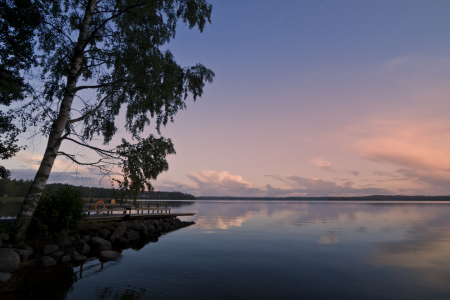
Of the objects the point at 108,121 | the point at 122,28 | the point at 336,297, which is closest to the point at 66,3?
the point at 122,28

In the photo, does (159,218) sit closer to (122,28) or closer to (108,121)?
(108,121)

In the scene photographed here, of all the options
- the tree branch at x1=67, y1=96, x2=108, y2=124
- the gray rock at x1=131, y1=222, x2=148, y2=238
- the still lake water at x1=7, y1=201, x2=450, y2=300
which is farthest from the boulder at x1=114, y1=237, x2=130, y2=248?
the tree branch at x1=67, y1=96, x2=108, y2=124

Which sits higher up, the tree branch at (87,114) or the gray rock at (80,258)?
the tree branch at (87,114)

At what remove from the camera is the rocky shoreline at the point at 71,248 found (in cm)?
1085

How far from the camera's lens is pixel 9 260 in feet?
34.9

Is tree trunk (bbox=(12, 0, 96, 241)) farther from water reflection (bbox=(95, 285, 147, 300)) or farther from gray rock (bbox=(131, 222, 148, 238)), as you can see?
Result: gray rock (bbox=(131, 222, 148, 238))

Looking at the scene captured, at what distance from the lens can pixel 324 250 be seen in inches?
751

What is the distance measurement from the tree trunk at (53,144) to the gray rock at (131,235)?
863 centimetres

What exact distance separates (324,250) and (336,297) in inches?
378

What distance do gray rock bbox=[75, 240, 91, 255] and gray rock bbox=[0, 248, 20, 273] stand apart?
403 centimetres

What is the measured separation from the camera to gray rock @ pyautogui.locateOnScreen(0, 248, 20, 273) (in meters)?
10.5

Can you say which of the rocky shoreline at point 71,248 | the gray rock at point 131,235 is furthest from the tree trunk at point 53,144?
the gray rock at point 131,235

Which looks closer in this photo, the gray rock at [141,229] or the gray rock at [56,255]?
the gray rock at [56,255]

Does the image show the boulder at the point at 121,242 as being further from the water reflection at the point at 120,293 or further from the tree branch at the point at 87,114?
the water reflection at the point at 120,293
